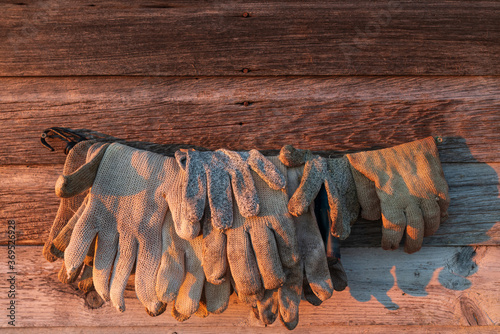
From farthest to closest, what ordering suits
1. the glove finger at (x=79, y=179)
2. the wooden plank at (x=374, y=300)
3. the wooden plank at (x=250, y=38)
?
1. the wooden plank at (x=374, y=300)
2. the wooden plank at (x=250, y=38)
3. the glove finger at (x=79, y=179)

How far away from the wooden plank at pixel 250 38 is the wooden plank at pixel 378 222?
15.5 inches

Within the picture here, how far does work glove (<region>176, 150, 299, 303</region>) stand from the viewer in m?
1.14

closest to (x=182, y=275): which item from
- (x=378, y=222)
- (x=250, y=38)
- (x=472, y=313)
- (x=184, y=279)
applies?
(x=184, y=279)

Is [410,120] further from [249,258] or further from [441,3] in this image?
[249,258]

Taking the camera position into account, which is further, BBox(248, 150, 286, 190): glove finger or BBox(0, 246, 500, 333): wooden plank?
BBox(0, 246, 500, 333): wooden plank

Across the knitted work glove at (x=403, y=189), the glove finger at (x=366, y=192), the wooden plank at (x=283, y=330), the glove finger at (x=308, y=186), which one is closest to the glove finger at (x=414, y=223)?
the knitted work glove at (x=403, y=189)

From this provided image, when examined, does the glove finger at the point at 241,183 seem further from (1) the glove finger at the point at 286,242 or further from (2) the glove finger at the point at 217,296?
(2) the glove finger at the point at 217,296

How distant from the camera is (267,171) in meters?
1.19

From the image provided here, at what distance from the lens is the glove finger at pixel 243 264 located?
1138mm

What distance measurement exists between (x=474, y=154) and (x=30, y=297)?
190 centimetres

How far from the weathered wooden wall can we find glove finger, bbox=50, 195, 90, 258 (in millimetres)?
241

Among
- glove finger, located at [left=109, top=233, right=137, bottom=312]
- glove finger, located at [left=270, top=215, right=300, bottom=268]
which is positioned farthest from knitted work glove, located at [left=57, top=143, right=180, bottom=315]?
glove finger, located at [left=270, top=215, right=300, bottom=268]

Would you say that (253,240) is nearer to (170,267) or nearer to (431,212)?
(170,267)

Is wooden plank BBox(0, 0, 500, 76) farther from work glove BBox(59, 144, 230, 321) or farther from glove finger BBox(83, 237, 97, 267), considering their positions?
glove finger BBox(83, 237, 97, 267)
